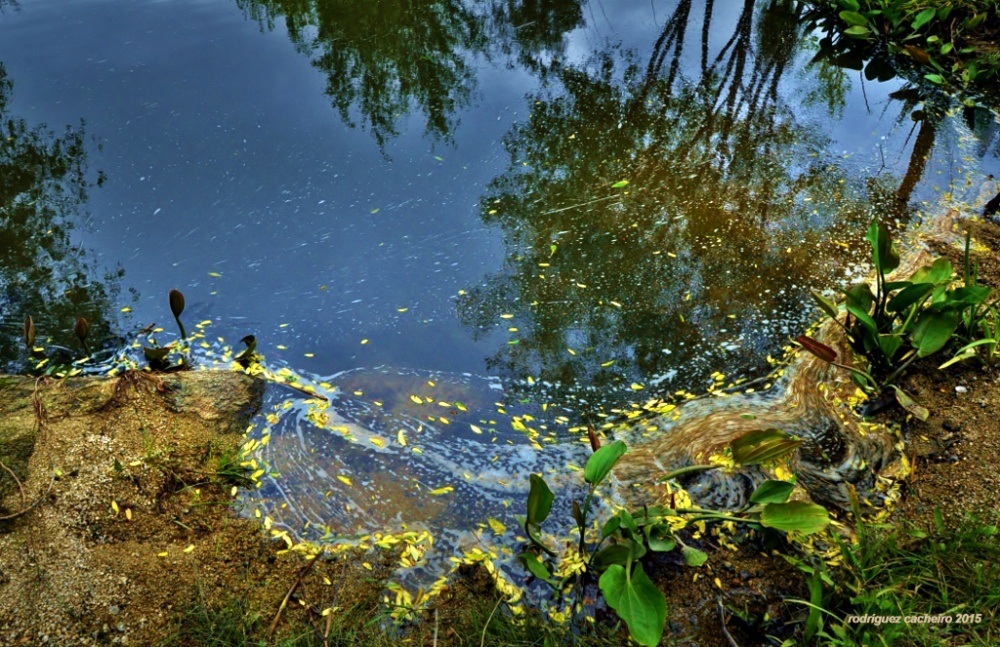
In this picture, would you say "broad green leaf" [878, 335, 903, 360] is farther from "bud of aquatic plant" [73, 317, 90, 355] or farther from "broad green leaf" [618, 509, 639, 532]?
"bud of aquatic plant" [73, 317, 90, 355]

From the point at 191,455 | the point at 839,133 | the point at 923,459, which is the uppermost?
the point at 839,133

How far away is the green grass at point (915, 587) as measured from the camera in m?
1.87

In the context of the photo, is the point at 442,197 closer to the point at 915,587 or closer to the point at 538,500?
the point at 538,500

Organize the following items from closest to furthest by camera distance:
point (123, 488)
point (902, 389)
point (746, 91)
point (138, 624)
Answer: point (138, 624) → point (123, 488) → point (902, 389) → point (746, 91)

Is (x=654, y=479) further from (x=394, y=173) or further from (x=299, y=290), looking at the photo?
(x=394, y=173)

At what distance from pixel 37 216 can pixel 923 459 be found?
3.66m

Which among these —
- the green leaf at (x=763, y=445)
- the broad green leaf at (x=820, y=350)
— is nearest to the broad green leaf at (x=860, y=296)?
the broad green leaf at (x=820, y=350)

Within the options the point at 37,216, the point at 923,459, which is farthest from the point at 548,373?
the point at 37,216

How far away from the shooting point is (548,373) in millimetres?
2789

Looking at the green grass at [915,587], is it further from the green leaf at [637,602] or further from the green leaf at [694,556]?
the green leaf at [637,602]

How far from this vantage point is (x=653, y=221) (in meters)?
3.48

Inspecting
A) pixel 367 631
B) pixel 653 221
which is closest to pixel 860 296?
pixel 653 221

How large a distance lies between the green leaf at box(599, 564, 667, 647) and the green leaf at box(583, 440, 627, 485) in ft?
0.83

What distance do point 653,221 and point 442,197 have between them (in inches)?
39.4
